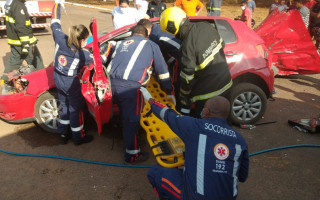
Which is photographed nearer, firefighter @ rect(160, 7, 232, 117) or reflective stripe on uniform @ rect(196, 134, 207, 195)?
reflective stripe on uniform @ rect(196, 134, 207, 195)

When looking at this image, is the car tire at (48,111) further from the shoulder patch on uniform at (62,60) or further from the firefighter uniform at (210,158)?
the firefighter uniform at (210,158)

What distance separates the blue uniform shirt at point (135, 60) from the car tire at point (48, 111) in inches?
45.5

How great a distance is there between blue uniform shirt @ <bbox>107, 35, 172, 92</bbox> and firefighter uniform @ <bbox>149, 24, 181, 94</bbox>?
687 millimetres

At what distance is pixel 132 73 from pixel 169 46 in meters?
1.03

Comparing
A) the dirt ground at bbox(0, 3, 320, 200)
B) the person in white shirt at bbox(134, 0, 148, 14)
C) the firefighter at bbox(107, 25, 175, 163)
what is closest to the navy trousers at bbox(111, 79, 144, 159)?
the firefighter at bbox(107, 25, 175, 163)

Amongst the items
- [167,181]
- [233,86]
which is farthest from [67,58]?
[233,86]

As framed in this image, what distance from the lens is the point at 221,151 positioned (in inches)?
79.8

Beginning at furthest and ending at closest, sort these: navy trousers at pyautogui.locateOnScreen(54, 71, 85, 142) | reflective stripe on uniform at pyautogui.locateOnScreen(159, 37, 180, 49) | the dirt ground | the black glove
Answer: the black glove
reflective stripe on uniform at pyautogui.locateOnScreen(159, 37, 180, 49)
navy trousers at pyautogui.locateOnScreen(54, 71, 85, 142)
the dirt ground

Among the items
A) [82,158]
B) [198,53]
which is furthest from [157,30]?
[82,158]

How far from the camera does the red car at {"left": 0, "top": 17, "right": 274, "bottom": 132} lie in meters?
3.97

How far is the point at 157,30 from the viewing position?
13.5 ft

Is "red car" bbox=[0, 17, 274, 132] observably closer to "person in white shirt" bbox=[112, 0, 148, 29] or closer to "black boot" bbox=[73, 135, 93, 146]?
"black boot" bbox=[73, 135, 93, 146]

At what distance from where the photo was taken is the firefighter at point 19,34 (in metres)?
5.44

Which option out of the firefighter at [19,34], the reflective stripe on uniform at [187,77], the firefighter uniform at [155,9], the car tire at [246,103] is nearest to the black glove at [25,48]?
the firefighter at [19,34]
